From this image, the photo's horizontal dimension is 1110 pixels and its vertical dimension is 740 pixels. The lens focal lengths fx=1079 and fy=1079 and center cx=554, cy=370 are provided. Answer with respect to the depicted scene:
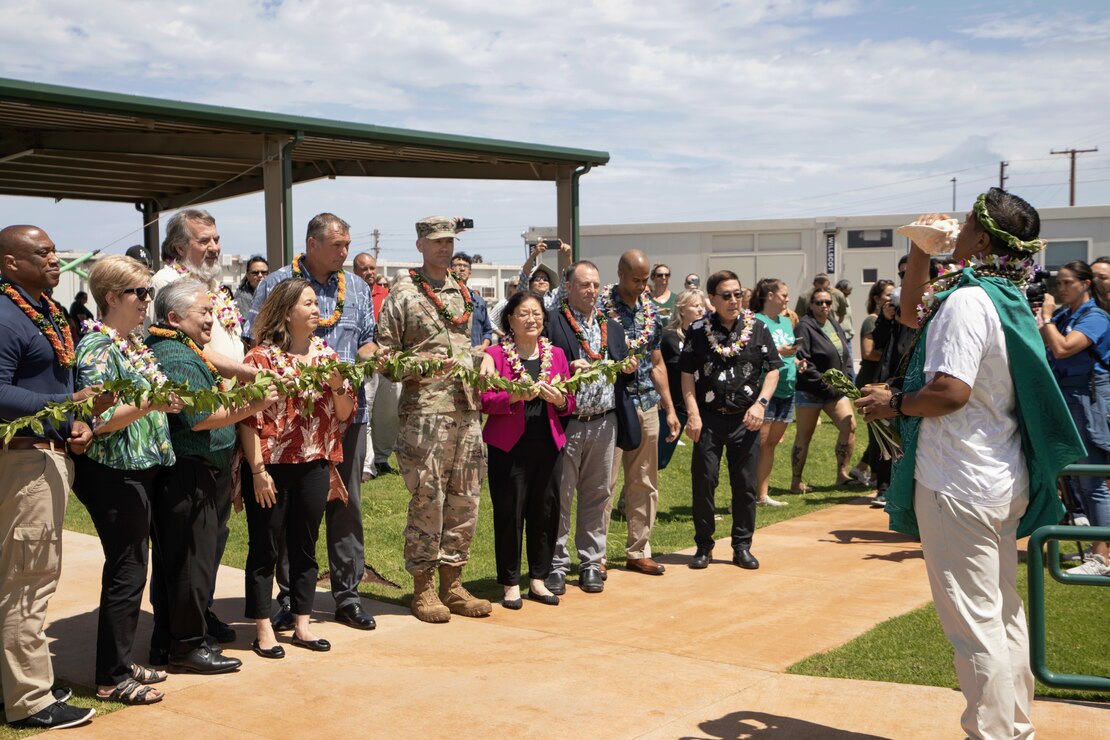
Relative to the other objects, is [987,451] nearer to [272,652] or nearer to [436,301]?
[436,301]

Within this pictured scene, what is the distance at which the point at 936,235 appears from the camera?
14.9 ft

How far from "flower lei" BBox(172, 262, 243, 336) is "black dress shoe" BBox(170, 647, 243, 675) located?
1.71 m

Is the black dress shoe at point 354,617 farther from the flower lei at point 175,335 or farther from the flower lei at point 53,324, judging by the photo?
the flower lei at point 53,324

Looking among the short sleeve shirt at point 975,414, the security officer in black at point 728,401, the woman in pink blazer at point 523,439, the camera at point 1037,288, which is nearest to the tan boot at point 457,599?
the woman in pink blazer at point 523,439

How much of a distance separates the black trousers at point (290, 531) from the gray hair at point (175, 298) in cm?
102

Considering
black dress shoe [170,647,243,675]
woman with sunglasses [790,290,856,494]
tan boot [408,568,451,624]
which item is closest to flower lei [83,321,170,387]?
black dress shoe [170,647,243,675]

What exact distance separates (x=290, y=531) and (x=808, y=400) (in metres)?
6.85

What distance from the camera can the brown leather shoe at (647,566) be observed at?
313 inches

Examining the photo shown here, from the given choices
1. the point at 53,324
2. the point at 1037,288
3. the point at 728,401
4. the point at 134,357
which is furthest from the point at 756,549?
the point at 53,324

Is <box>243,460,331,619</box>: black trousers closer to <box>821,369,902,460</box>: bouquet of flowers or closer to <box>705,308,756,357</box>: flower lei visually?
<box>821,369,902,460</box>: bouquet of flowers

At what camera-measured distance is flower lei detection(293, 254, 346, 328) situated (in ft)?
20.9

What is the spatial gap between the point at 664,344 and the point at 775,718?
4.85 m

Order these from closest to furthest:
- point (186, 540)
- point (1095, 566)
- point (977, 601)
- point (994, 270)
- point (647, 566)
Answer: point (977, 601)
point (994, 270)
point (186, 540)
point (1095, 566)
point (647, 566)

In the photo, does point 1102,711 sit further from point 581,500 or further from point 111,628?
point 111,628
